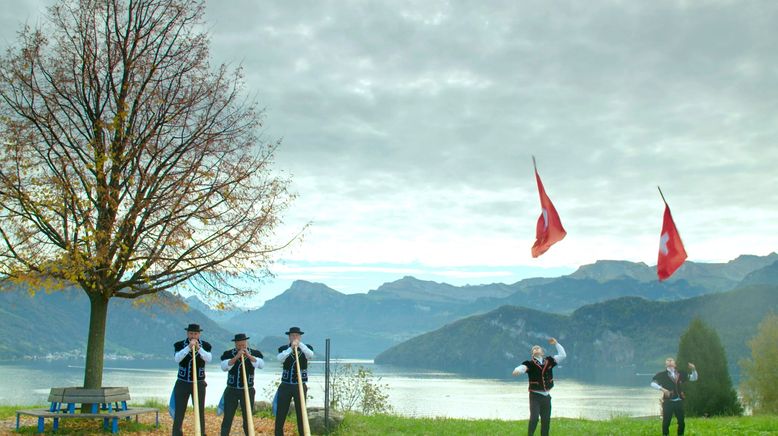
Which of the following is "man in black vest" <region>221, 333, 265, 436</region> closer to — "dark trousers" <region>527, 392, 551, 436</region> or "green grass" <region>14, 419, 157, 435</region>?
"green grass" <region>14, 419, 157, 435</region>

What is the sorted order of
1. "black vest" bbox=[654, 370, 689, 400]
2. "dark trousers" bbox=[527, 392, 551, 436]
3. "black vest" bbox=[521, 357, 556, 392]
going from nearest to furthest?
"black vest" bbox=[521, 357, 556, 392] → "dark trousers" bbox=[527, 392, 551, 436] → "black vest" bbox=[654, 370, 689, 400]

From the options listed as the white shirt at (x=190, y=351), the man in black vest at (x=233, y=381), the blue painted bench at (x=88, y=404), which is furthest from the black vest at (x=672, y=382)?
the blue painted bench at (x=88, y=404)

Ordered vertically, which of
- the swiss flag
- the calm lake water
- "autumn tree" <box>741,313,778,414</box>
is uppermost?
the swiss flag

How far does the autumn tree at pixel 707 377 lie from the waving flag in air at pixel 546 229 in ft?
73.2

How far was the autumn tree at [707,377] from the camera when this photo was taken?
1404 inches

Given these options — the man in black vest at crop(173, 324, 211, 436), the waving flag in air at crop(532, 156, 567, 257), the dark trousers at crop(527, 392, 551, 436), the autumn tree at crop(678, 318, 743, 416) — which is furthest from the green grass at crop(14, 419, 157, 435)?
the autumn tree at crop(678, 318, 743, 416)

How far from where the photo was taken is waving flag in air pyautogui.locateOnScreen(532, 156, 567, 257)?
1672cm

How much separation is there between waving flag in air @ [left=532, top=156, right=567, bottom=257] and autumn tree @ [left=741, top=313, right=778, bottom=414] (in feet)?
112

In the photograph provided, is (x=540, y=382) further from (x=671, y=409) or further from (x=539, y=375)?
(x=671, y=409)

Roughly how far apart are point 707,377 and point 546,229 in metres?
23.9

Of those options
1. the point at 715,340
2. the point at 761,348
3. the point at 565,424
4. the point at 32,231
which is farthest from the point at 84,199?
the point at 761,348

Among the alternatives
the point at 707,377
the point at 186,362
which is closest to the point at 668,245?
the point at 186,362

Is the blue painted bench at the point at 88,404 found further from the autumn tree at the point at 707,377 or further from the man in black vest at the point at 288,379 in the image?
the autumn tree at the point at 707,377

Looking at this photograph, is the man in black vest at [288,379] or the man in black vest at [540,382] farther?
the man in black vest at [540,382]
